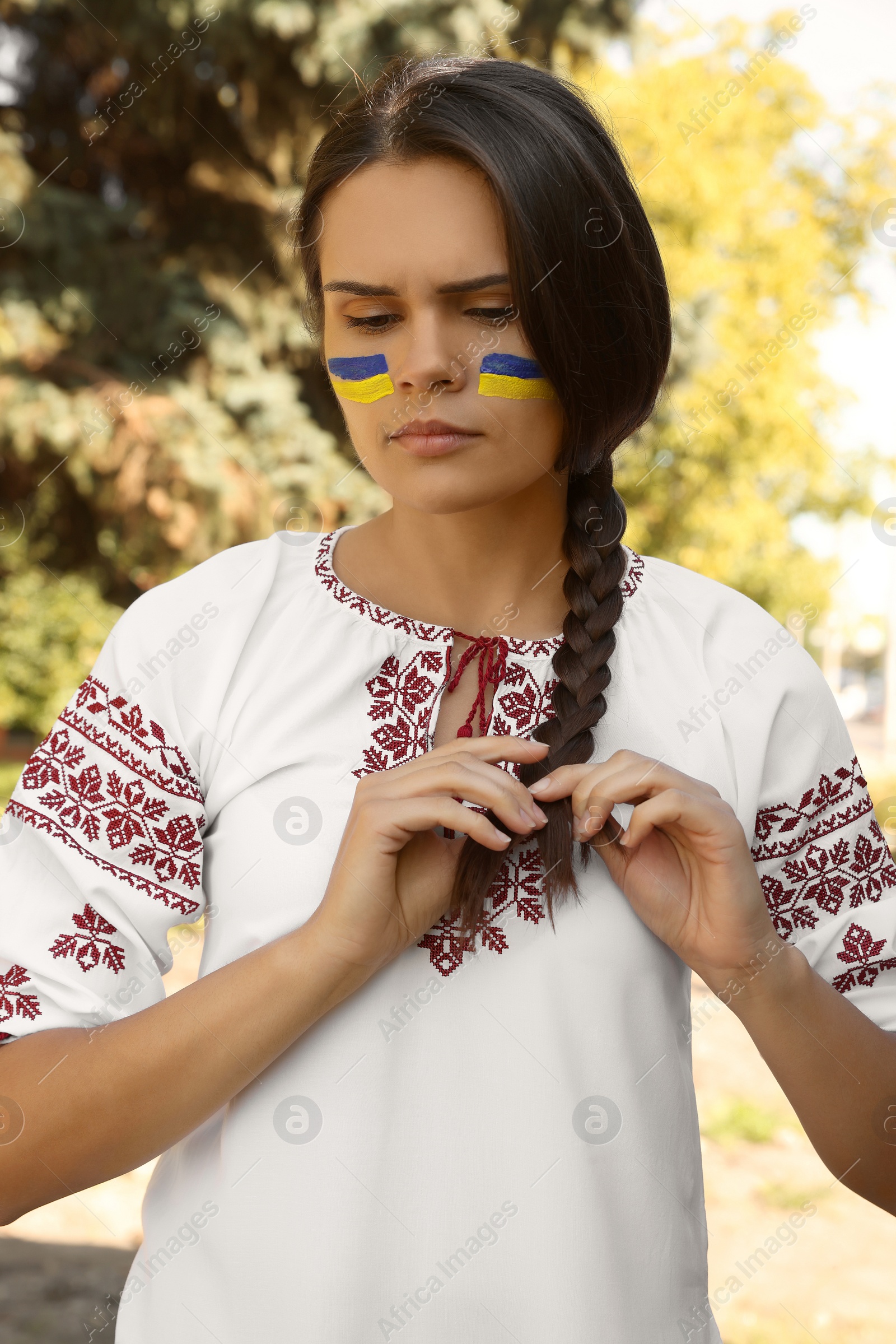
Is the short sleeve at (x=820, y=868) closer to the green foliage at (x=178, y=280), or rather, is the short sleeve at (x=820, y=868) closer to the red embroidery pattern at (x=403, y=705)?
the red embroidery pattern at (x=403, y=705)

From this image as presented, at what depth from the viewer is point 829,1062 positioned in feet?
4.38

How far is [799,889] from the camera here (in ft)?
4.69

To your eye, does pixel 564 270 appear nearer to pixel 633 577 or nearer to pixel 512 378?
pixel 512 378

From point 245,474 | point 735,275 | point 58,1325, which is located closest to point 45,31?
point 245,474

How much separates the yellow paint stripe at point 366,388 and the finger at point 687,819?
566 mm

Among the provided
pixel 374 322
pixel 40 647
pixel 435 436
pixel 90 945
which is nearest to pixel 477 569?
pixel 435 436

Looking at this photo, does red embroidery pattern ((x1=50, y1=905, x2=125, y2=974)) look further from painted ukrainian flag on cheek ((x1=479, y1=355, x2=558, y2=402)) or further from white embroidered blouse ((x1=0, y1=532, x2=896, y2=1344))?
painted ukrainian flag on cheek ((x1=479, y1=355, x2=558, y2=402))

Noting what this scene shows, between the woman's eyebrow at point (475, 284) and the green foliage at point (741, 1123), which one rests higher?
the woman's eyebrow at point (475, 284)

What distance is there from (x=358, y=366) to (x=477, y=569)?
303mm

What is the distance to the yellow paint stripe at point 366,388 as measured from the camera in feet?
4.46

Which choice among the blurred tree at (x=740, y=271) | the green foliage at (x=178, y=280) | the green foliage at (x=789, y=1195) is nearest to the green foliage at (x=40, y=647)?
the green foliage at (x=178, y=280)

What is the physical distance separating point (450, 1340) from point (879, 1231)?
12.0 feet

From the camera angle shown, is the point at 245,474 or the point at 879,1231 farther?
the point at 245,474

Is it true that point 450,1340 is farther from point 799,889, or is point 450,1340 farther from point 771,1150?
point 771,1150
